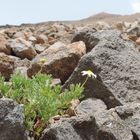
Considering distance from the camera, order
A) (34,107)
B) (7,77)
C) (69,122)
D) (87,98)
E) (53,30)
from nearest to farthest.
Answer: (69,122), (34,107), (87,98), (7,77), (53,30)

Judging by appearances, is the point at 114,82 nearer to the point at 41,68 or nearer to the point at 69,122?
the point at 41,68

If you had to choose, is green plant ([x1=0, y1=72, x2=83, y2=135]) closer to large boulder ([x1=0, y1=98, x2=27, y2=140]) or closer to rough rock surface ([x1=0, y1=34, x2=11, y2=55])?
large boulder ([x1=0, y1=98, x2=27, y2=140])

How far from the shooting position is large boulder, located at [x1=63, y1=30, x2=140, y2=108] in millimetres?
5414

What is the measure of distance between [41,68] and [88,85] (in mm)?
812

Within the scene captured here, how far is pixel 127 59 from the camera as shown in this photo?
5.93 metres

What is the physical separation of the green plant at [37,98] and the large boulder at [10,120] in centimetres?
Result: 43

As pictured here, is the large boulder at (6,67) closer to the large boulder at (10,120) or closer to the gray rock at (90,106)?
the gray rock at (90,106)

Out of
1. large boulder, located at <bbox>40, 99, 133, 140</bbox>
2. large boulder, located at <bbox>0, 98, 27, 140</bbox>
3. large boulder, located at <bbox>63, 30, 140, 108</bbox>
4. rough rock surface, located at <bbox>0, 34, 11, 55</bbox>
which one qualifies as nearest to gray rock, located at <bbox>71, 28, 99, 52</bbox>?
large boulder, located at <bbox>63, 30, 140, 108</bbox>

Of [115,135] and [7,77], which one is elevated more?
[115,135]

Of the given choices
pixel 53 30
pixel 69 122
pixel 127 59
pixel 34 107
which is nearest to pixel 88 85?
pixel 127 59

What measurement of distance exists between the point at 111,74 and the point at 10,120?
1971 millimetres

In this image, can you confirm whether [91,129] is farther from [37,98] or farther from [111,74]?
[111,74]

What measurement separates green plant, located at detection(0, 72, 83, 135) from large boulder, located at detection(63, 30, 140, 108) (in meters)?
0.58

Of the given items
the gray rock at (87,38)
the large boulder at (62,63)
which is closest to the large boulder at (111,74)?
the large boulder at (62,63)
